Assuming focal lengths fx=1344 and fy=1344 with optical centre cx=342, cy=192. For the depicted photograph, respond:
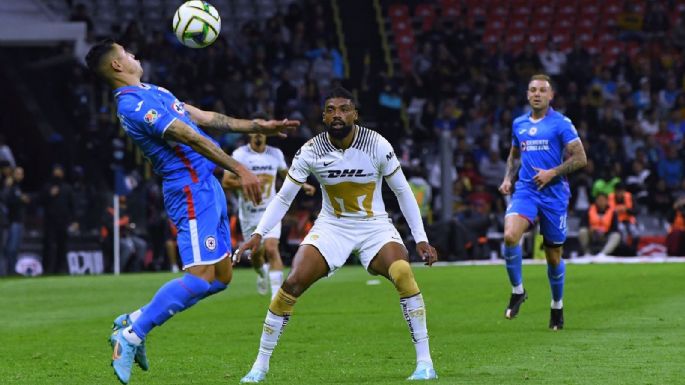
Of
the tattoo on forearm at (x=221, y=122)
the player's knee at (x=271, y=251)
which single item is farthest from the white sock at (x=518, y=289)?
the tattoo on forearm at (x=221, y=122)

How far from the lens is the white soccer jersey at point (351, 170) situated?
10945 mm

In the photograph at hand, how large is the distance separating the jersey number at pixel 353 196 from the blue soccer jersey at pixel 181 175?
3.64ft

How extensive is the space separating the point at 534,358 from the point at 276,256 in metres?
8.19

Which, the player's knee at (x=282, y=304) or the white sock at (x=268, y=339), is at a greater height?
the player's knee at (x=282, y=304)

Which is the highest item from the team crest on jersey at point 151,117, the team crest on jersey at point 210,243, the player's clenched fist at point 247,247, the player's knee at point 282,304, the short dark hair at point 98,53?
the short dark hair at point 98,53

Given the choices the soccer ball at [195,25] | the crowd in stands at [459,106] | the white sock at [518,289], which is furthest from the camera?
the crowd in stands at [459,106]

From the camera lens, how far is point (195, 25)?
11273 millimetres

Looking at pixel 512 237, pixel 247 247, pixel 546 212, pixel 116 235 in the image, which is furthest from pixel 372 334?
pixel 116 235

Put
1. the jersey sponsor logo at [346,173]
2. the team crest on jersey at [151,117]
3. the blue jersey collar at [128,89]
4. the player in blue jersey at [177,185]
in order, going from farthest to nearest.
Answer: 1. the jersey sponsor logo at [346,173]
2. the blue jersey collar at [128,89]
3. the team crest on jersey at [151,117]
4. the player in blue jersey at [177,185]

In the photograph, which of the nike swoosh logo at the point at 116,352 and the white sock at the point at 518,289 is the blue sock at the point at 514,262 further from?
the nike swoosh logo at the point at 116,352

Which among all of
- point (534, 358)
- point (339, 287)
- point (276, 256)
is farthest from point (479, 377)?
point (339, 287)

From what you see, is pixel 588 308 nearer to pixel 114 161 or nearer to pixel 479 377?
pixel 479 377

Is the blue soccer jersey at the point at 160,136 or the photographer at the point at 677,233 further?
the photographer at the point at 677,233

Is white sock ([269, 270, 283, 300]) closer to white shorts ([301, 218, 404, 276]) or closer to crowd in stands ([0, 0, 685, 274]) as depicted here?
white shorts ([301, 218, 404, 276])
